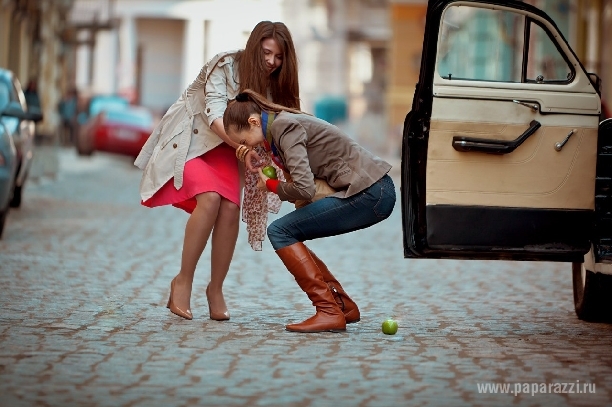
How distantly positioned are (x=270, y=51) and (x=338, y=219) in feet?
3.29

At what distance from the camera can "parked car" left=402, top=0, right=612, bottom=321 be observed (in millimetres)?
7297

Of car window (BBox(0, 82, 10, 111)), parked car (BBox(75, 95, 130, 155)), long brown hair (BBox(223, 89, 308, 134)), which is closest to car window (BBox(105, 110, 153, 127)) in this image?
parked car (BBox(75, 95, 130, 155))

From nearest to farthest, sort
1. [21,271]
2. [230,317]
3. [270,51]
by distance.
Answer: [270,51] < [230,317] < [21,271]

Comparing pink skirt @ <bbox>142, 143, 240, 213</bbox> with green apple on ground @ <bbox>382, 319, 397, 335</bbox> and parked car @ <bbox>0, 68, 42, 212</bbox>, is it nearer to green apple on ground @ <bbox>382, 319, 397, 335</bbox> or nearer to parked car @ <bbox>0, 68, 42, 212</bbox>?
green apple on ground @ <bbox>382, 319, 397, 335</bbox>

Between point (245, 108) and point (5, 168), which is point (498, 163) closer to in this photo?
point (245, 108)

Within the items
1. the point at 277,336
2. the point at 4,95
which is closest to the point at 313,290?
the point at 277,336

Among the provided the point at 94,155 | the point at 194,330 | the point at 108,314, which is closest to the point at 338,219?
the point at 194,330

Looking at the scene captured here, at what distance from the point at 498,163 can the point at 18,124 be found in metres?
8.93

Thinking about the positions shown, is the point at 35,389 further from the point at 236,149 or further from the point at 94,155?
the point at 94,155

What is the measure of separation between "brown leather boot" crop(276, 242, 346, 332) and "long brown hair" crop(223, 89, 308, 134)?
716 mm

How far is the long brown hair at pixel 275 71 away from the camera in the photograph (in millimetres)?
7555

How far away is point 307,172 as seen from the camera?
7.05m

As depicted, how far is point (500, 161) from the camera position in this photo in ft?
24.1

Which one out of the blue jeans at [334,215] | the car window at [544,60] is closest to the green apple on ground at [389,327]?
the blue jeans at [334,215]
